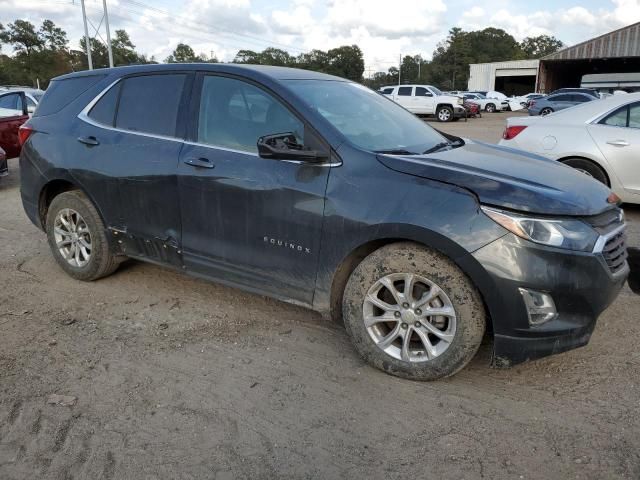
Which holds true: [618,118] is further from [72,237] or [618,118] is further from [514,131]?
[72,237]

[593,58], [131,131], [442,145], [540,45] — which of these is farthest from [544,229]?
[540,45]

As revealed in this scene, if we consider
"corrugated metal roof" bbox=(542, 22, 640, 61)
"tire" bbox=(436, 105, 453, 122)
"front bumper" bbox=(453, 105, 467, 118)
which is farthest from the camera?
"corrugated metal roof" bbox=(542, 22, 640, 61)

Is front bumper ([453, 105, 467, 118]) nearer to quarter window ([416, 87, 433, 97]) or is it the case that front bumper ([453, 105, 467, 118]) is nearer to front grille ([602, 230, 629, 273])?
quarter window ([416, 87, 433, 97])

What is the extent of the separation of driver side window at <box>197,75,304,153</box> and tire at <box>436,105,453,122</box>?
25757 millimetres

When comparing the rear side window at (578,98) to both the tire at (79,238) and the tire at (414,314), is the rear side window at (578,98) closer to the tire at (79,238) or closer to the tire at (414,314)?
the tire at (79,238)

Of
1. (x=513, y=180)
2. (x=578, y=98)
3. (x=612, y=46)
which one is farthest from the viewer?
(x=612, y=46)

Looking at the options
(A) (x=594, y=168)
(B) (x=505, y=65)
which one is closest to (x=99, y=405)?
(A) (x=594, y=168)

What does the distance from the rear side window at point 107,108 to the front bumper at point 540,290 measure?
3027mm

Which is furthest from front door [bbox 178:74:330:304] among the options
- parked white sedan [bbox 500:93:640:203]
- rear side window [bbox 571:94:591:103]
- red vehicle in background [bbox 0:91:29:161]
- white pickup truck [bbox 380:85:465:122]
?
rear side window [bbox 571:94:591:103]

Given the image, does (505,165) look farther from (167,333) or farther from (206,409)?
(167,333)

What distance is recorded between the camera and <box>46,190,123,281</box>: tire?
4414 mm

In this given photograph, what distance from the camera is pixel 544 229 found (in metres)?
2.79

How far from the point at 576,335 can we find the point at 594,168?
4.44 metres

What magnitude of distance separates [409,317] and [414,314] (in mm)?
36
